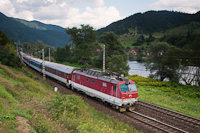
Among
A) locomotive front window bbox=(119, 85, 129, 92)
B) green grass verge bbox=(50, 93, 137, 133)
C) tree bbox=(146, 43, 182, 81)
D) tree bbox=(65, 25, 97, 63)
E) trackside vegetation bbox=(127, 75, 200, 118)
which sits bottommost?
trackside vegetation bbox=(127, 75, 200, 118)

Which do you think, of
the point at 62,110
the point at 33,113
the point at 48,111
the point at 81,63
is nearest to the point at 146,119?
the point at 62,110

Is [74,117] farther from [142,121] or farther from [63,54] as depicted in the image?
[63,54]

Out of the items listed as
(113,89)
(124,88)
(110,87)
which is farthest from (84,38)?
(124,88)

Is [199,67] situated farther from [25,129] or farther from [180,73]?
[25,129]

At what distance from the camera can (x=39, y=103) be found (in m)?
11.8

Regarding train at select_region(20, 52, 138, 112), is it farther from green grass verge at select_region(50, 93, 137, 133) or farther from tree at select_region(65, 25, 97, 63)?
tree at select_region(65, 25, 97, 63)

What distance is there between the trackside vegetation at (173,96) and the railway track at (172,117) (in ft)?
3.37

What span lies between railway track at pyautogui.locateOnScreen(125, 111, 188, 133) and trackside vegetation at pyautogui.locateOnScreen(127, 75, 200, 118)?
414 cm

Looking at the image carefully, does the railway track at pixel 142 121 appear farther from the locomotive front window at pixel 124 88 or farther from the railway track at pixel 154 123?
the locomotive front window at pixel 124 88

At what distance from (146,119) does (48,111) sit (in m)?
8.35

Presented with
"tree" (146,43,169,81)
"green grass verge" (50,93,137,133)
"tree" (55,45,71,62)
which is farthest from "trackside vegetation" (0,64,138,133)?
"tree" (55,45,71,62)

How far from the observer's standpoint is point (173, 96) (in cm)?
2186

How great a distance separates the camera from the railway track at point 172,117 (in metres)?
12.2

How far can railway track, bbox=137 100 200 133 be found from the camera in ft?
40.2
